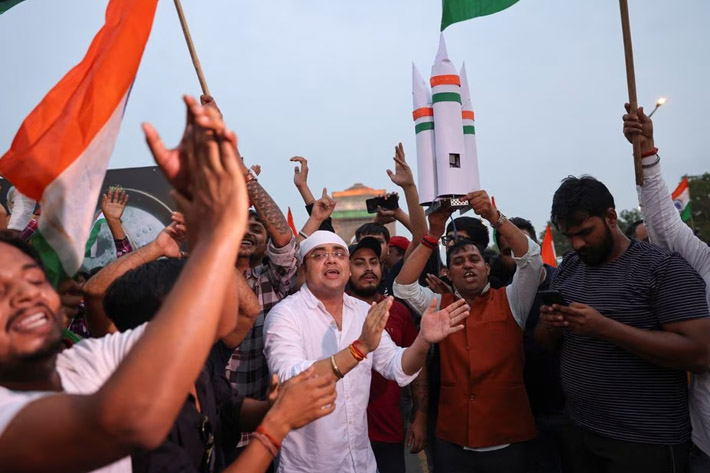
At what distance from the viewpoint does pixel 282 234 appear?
380cm

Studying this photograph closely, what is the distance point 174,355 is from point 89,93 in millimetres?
2009

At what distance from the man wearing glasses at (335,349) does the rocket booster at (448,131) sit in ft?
3.25

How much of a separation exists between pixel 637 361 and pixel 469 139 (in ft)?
6.44

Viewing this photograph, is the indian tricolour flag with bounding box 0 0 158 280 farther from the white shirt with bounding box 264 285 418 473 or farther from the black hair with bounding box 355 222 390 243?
the black hair with bounding box 355 222 390 243

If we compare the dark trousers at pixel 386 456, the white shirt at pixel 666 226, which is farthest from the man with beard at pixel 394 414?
the white shirt at pixel 666 226

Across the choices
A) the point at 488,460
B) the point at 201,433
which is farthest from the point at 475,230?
the point at 201,433

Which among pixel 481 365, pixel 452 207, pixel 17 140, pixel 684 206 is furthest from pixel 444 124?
pixel 684 206

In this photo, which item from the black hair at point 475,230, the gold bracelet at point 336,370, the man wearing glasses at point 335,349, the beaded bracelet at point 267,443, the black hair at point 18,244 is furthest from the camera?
the black hair at point 475,230

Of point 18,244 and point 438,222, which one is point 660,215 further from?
point 18,244

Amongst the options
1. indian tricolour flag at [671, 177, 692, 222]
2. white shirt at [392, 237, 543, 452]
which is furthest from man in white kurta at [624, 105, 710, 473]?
indian tricolour flag at [671, 177, 692, 222]

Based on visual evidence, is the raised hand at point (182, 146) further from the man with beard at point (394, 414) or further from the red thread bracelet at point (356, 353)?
the man with beard at point (394, 414)

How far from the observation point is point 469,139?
13.5 feet

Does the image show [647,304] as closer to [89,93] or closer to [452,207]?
[452,207]

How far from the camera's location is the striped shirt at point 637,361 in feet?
9.35
